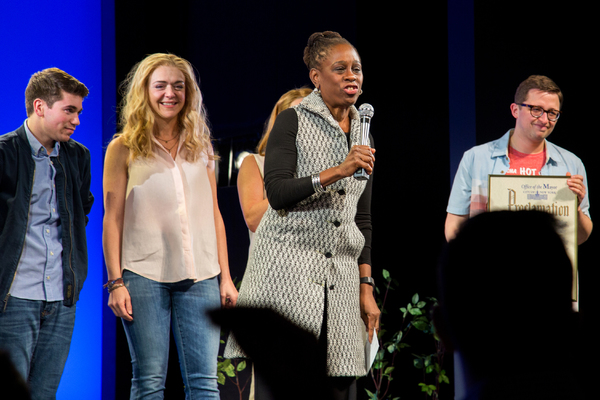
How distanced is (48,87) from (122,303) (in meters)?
0.95

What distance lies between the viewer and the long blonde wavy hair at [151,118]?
2590 millimetres

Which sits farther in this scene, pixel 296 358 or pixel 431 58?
pixel 431 58

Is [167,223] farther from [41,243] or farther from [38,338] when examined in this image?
[38,338]

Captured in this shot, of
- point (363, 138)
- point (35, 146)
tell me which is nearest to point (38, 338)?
point (35, 146)

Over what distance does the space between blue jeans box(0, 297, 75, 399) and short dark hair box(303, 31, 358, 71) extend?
1.37 metres

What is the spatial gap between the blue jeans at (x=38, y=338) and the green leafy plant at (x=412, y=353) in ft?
5.68

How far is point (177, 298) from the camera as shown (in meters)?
2.51

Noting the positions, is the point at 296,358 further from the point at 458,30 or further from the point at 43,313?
the point at 458,30

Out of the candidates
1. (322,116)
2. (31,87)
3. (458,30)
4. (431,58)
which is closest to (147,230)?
(31,87)

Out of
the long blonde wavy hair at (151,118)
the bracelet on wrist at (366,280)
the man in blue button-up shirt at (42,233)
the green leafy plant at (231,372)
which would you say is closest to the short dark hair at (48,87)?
the man in blue button-up shirt at (42,233)

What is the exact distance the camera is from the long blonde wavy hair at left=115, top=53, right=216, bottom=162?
2.59m

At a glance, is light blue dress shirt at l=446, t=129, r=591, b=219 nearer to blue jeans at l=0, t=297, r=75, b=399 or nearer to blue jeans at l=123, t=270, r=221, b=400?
blue jeans at l=123, t=270, r=221, b=400

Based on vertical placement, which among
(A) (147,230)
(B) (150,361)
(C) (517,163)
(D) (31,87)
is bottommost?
(B) (150,361)

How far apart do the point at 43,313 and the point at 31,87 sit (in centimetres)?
92
